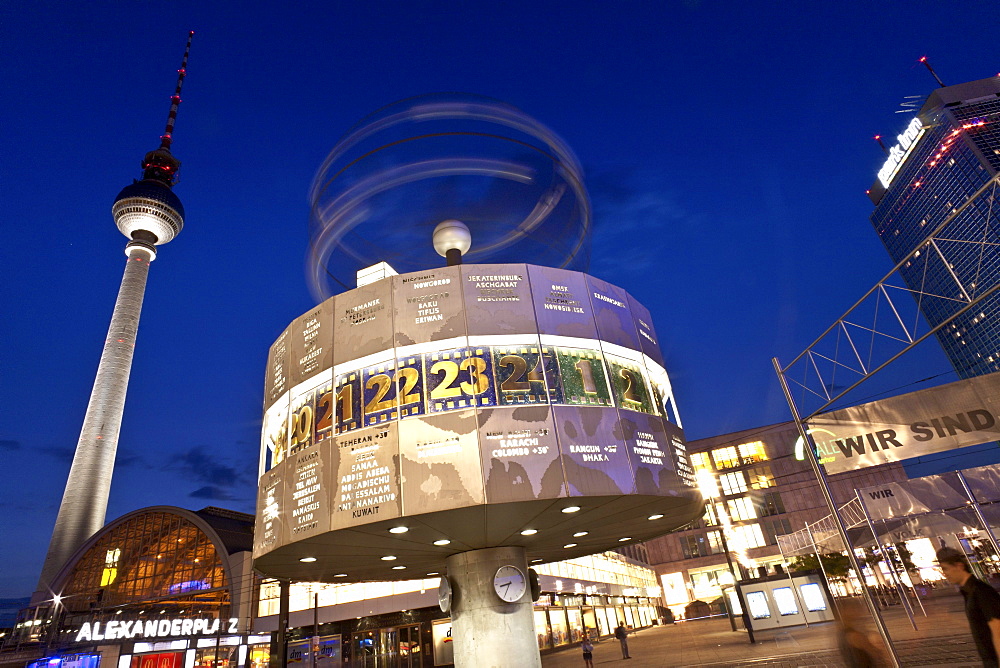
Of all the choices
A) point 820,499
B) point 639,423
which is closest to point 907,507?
point 639,423

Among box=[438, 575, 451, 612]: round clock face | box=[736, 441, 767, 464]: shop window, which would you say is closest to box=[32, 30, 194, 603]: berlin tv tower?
box=[438, 575, 451, 612]: round clock face

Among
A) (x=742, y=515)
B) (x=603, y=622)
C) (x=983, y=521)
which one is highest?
(x=742, y=515)

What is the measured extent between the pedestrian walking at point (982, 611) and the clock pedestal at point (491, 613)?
11600mm

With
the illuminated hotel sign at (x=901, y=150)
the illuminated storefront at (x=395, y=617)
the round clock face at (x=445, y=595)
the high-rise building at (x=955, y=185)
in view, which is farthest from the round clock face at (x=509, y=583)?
the illuminated hotel sign at (x=901, y=150)

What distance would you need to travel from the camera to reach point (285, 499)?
1505 cm

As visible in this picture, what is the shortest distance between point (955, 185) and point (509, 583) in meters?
152

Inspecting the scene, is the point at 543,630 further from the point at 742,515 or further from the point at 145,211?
the point at 145,211

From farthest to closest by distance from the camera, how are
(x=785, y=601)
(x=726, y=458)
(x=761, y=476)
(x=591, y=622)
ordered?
(x=726, y=458) → (x=761, y=476) → (x=591, y=622) → (x=785, y=601)

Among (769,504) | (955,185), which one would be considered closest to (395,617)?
(769,504)

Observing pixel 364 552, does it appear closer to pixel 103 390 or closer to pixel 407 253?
pixel 407 253

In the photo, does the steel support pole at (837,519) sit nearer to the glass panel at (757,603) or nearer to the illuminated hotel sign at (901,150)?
the glass panel at (757,603)

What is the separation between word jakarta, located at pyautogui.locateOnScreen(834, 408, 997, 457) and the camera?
12141 mm

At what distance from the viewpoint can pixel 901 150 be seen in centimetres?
14000

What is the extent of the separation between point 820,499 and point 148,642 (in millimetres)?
82208
